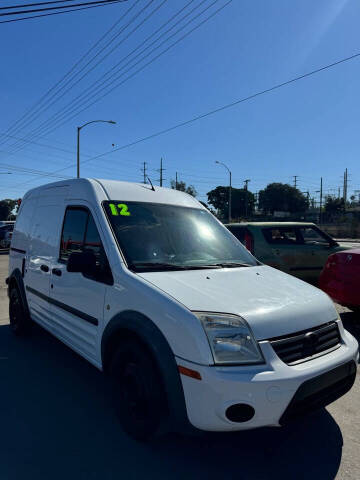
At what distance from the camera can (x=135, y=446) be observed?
105 inches

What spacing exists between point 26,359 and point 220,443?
268cm

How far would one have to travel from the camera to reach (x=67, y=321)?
3.68 m

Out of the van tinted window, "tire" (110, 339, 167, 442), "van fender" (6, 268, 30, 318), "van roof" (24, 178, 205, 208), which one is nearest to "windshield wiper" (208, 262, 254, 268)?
"van roof" (24, 178, 205, 208)

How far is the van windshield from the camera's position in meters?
3.08

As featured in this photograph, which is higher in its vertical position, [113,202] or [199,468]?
[113,202]

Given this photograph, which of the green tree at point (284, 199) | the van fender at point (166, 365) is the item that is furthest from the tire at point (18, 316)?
the green tree at point (284, 199)

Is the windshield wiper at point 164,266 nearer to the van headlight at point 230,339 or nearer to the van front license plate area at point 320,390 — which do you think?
the van headlight at point 230,339

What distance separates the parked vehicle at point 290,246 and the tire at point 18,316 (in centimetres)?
458

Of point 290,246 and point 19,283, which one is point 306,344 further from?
point 290,246

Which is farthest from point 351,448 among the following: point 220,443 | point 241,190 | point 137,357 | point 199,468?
point 241,190

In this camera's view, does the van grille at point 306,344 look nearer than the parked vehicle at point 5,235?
Yes

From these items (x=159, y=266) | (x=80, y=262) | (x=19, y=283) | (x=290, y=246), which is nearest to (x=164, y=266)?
(x=159, y=266)

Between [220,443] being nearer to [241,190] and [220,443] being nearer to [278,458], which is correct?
[278,458]

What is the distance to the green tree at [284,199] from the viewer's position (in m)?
103
